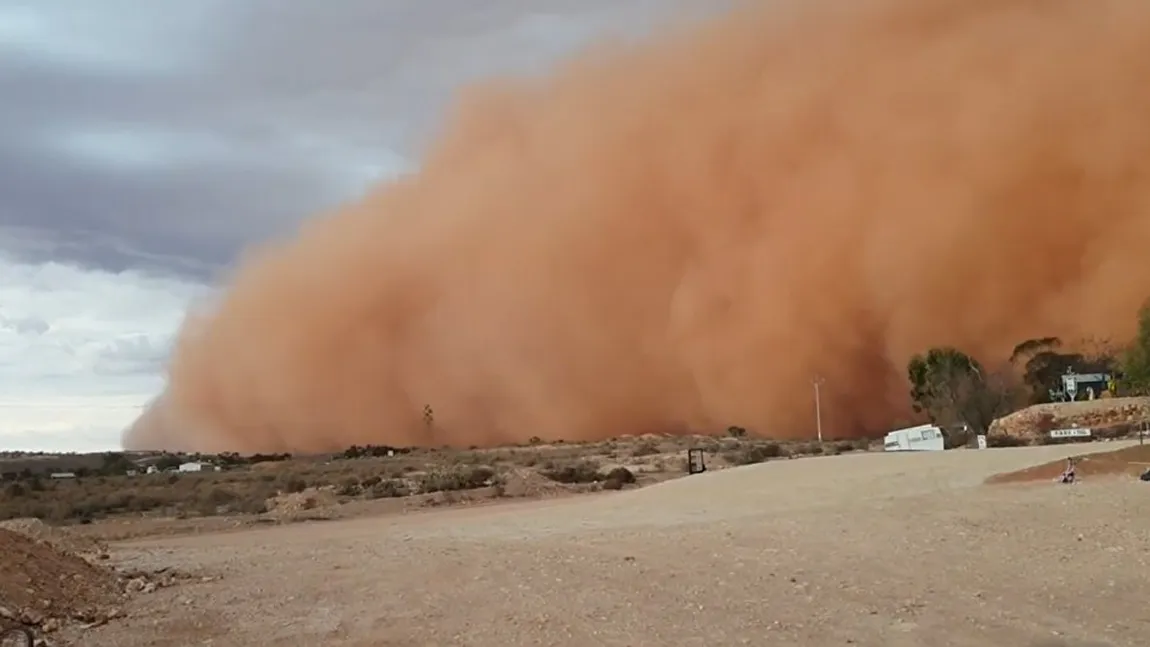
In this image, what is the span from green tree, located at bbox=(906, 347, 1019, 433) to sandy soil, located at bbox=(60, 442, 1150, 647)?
17.7 meters

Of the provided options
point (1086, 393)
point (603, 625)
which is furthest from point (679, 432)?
point (603, 625)

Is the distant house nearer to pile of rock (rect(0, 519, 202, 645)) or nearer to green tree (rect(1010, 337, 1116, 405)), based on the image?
green tree (rect(1010, 337, 1116, 405))

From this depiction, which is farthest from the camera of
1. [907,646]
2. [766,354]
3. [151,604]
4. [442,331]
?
[442,331]

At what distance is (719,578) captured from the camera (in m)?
8.48

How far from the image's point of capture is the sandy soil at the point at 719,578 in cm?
657

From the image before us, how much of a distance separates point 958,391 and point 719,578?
2590cm

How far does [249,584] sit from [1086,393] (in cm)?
3033

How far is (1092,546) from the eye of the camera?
9086 millimetres

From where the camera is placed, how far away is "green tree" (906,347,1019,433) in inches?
1270

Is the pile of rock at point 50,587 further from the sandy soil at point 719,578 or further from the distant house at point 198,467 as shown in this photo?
the distant house at point 198,467

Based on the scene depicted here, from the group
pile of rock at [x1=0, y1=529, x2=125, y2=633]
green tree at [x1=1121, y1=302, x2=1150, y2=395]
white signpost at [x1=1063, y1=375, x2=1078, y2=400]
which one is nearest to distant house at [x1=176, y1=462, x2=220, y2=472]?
white signpost at [x1=1063, y1=375, x2=1078, y2=400]

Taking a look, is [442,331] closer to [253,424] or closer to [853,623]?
[253,424]

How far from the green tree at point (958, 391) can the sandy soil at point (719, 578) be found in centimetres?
1769

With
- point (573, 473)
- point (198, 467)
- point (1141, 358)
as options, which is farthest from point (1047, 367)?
point (198, 467)
